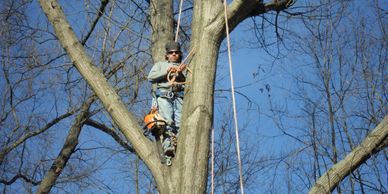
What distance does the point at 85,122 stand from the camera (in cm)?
927

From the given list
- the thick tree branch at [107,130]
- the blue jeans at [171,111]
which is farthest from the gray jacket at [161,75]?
the thick tree branch at [107,130]

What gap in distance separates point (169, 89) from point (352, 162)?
1563 millimetres

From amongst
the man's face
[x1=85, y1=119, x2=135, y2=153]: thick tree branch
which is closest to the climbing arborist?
the man's face

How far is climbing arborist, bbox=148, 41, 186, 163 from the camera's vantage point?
4.07 metres

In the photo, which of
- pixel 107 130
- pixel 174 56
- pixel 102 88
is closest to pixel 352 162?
pixel 174 56

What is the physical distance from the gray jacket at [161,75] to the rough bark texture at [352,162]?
135 centimetres

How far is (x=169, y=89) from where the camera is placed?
421 cm

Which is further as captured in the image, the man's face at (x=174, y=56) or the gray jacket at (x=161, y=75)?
the man's face at (x=174, y=56)

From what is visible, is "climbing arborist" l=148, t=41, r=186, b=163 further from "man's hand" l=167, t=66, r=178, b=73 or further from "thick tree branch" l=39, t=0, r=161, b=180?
"thick tree branch" l=39, t=0, r=161, b=180

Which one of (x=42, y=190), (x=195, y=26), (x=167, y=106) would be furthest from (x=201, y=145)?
(x=42, y=190)

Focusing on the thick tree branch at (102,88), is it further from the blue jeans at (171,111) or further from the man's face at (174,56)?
the man's face at (174,56)

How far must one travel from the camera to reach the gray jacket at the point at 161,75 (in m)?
4.16

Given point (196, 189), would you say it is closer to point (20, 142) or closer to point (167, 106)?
point (167, 106)

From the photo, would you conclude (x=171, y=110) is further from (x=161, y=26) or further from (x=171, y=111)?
(x=161, y=26)
